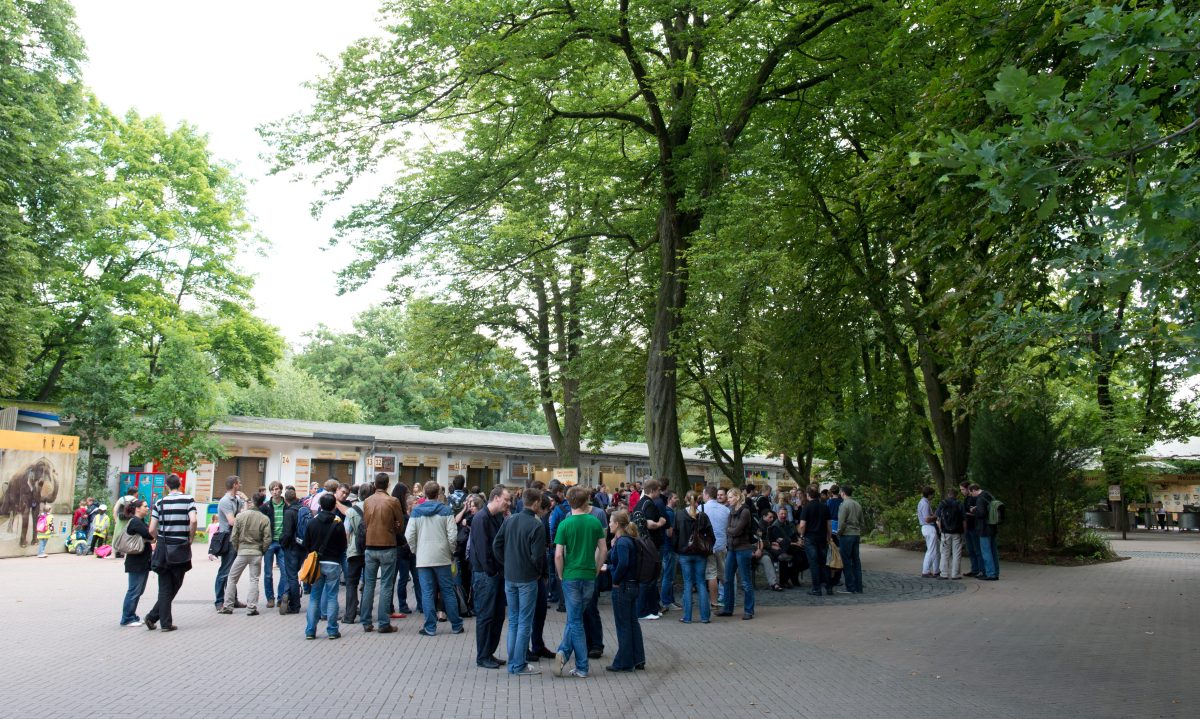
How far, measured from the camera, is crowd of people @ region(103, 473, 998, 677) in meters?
8.22

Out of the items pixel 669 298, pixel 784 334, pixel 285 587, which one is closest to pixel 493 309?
pixel 669 298

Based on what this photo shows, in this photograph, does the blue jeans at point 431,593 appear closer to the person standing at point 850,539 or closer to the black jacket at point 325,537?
the black jacket at point 325,537

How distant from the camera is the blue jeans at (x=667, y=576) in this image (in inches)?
496

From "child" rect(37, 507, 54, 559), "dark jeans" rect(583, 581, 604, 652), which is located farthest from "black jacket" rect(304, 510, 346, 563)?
"child" rect(37, 507, 54, 559)

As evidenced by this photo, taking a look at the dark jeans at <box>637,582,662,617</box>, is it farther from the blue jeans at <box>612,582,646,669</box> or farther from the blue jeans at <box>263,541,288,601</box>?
the blue jeans at <box>263,541,288,601</box>

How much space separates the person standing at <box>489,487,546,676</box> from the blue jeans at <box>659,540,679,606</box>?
4555 millimetres

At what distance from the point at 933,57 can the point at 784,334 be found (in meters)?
5.67

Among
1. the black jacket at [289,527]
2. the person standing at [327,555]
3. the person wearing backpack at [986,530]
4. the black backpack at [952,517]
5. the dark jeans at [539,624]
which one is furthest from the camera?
the black backpack at [952,517]

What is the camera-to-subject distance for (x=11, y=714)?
6.44m

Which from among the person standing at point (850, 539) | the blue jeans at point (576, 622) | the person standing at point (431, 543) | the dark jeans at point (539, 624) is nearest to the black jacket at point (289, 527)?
the person standing at point (431, 543)

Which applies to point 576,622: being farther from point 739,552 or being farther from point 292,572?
point 292,572

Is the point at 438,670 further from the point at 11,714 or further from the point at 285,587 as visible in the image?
the point at 285,587

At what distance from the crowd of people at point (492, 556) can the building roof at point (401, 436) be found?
1673 centimetres

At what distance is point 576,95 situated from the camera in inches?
669
